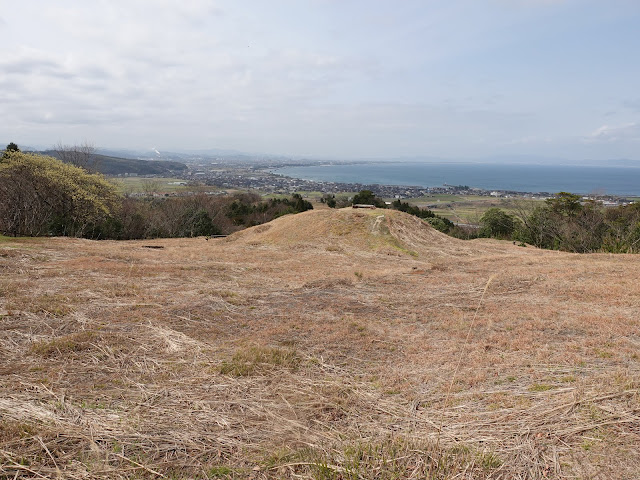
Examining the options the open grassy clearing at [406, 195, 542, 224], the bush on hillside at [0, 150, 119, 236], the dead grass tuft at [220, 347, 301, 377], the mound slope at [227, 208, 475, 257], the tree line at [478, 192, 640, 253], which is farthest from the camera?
the open grassy clearing at [406, 195, 542, 224]

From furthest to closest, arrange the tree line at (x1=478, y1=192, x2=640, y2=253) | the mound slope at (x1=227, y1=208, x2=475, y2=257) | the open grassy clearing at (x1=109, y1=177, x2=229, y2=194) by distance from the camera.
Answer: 1. the open grassy clearing at (x1=109, y1=177, x2=229, y2=194)
2. the tree line at (x1=478, y1=192, x2=640, y2=253)
3. the mound slope at (x1=227, y1=208, x2=475, y2=257)

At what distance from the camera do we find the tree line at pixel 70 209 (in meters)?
A: 21.8

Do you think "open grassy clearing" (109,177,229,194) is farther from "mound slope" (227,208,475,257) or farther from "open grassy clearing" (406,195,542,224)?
"open grassy clearing" (406,195,542,224)

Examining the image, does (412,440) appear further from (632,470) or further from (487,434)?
(632,470)

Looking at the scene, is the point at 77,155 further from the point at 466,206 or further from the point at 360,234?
the point at 466,206

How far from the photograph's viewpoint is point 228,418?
3670 mm

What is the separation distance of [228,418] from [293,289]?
617 centimetres

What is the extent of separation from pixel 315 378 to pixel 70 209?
2834 centimetres

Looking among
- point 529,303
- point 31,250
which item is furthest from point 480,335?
point 31,250

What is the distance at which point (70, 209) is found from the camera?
25.8 meters

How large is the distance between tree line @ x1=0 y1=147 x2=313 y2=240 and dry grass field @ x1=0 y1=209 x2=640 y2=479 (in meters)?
15.9

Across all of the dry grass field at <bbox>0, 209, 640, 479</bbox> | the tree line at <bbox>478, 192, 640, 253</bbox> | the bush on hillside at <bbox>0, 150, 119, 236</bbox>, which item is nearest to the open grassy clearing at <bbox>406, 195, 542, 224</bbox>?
the tree line at <bbox>478, 192, 640, 253</bbox>

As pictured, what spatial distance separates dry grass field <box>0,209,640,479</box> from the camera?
9.66ft

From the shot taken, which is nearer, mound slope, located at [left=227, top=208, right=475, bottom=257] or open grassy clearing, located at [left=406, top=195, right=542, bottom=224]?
mound slope, located at [left=227, top=208, right=475, bottom=257]
